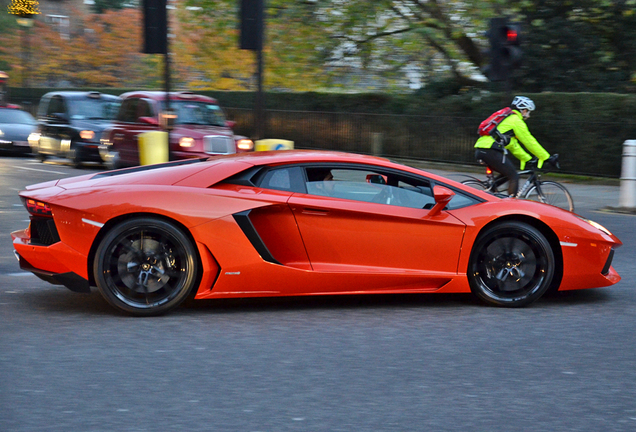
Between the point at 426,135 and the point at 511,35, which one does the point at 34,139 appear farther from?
the point at 511,35

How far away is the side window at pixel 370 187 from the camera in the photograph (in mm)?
5914

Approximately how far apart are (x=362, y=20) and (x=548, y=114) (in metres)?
5.53

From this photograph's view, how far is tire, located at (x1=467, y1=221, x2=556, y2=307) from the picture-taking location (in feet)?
19.9

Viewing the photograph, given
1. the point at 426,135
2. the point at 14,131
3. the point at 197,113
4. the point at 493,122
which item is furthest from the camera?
the point at 14,131

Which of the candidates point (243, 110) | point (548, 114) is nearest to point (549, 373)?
point (548, 114)

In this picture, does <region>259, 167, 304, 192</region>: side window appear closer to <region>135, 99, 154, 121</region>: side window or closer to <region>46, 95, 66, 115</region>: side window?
<region>135, 99, 154, 121</region>: side window

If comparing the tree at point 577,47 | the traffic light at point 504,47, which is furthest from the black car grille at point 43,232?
the tree at point 577,47

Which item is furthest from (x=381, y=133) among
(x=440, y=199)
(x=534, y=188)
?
(x=440, y=199)

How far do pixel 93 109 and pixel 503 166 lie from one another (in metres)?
12.5

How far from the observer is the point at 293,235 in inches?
226

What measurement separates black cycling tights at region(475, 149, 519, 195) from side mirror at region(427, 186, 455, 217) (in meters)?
5.20

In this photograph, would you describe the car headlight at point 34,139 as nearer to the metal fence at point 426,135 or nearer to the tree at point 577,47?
the metal fence at point 426,135

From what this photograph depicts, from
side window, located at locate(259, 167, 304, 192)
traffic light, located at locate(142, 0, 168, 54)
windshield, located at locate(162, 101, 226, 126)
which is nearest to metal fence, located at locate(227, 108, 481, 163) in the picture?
windshield, located at locate(162, 101, 226, 126)

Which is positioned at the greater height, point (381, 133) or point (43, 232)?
point (381, 133)
